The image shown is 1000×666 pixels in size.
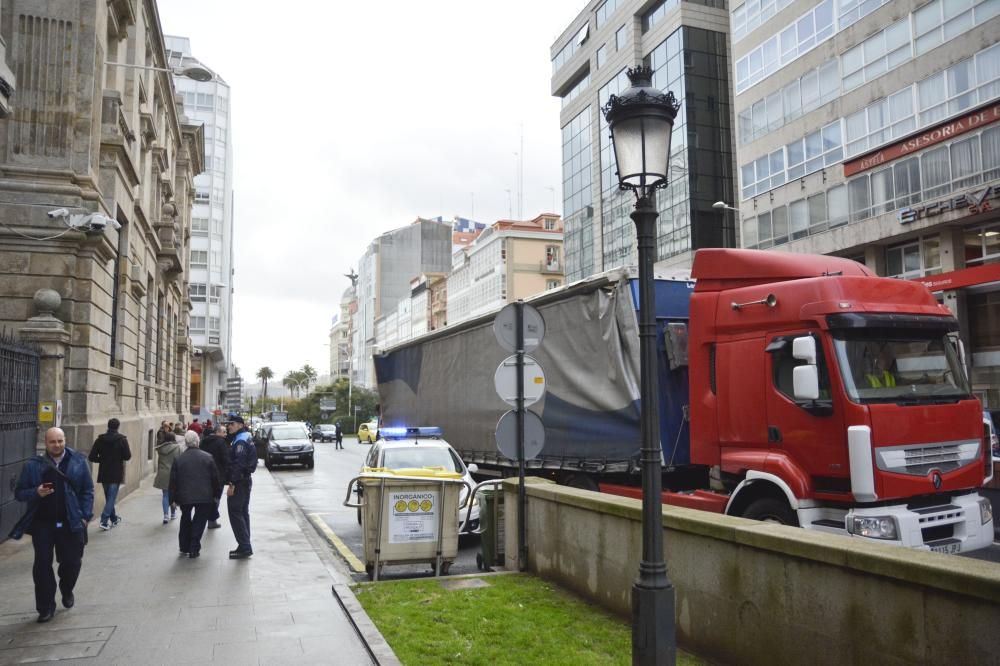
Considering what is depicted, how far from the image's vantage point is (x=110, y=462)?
12938mm

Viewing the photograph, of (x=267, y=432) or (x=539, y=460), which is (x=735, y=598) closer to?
(x=539, y=460)

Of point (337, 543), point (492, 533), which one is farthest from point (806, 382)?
point (337, 543)

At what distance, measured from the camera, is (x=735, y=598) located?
5.31 m

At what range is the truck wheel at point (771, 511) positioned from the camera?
7.16 metres

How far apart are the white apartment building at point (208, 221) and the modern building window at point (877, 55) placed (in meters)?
55.4

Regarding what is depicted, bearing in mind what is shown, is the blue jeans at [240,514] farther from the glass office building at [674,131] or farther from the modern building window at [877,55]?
the glass office building at [674,131]

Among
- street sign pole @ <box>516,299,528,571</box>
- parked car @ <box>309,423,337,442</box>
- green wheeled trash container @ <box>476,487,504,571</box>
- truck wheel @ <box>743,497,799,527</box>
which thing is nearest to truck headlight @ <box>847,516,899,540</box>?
truck wheel @ <box>743,497,799,527</box>

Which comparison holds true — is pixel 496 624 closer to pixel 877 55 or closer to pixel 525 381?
pixel 525 381

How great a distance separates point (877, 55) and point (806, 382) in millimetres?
26602

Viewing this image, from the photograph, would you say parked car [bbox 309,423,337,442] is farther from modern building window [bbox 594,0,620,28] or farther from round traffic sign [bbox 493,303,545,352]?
Result: round traffic sign [bbox 493,303,545,352]

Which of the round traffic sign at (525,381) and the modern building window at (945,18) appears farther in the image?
the modern building window at (945,18)

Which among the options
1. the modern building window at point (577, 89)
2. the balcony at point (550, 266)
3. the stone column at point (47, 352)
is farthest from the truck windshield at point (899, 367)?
the balcony at point (550, 266)

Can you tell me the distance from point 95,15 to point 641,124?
46.7ft

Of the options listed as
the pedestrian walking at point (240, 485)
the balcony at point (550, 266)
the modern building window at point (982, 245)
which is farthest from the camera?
the balcony at point (550, 266)
